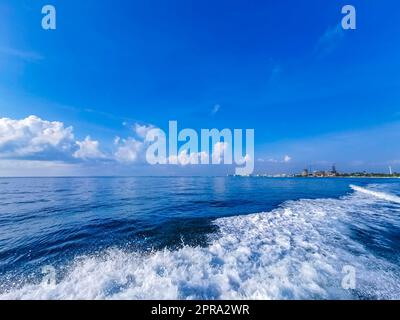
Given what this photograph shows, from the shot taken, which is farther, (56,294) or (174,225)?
(174,225)

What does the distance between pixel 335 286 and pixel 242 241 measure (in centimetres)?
405

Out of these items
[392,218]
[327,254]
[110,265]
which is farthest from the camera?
[392,218]

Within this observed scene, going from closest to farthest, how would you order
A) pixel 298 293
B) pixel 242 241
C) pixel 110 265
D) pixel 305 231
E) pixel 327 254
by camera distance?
pixel 298 293, pixel 110 265, pixel 327 254, pixel 242 241, pixel 305 231

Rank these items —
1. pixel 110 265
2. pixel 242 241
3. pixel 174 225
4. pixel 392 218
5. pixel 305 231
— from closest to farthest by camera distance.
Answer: pixel 110 265 → pixel 242 241 → pixel 305 231 → pixel 174 225 → pixel 392 218

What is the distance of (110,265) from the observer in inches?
267
